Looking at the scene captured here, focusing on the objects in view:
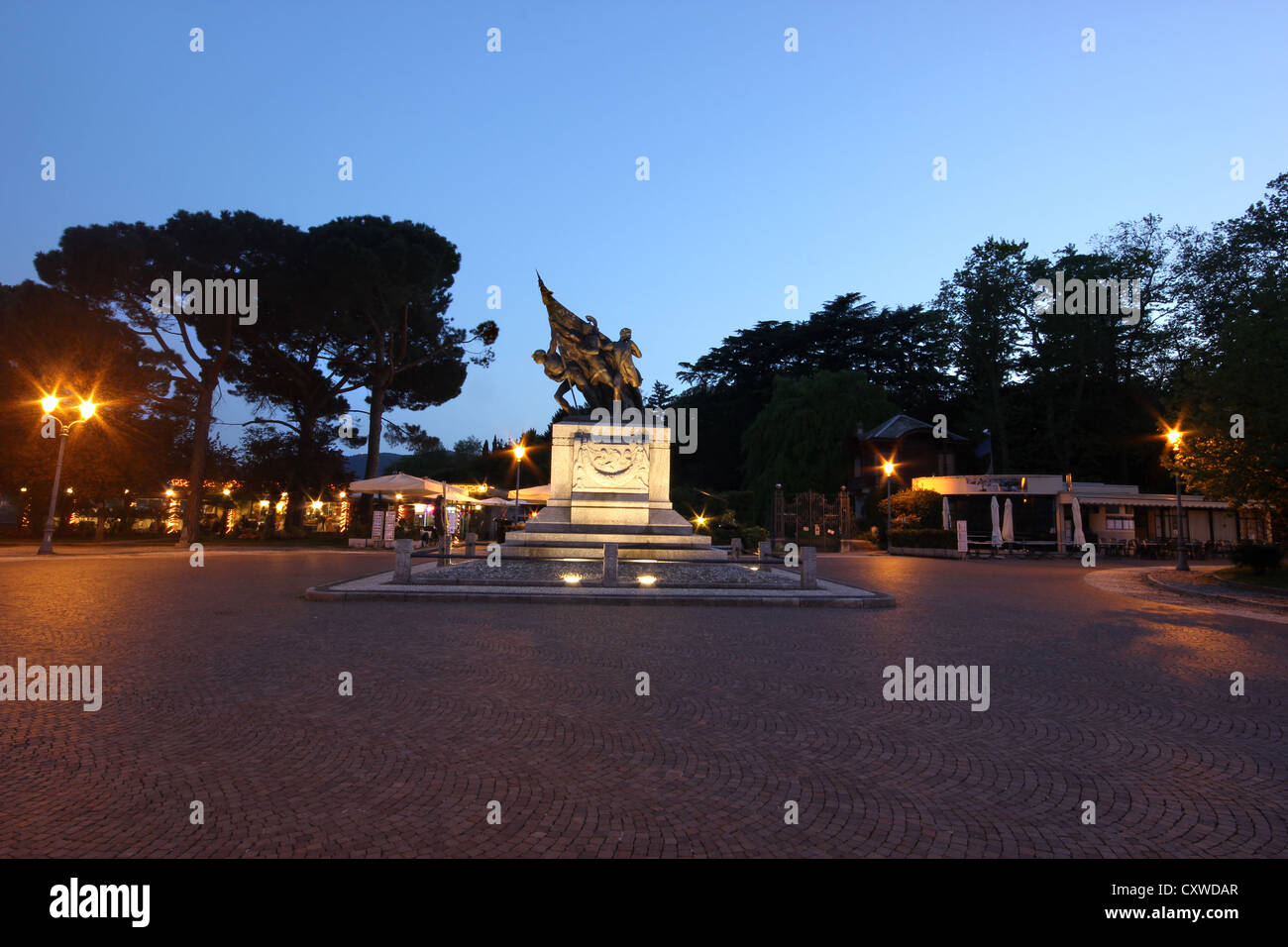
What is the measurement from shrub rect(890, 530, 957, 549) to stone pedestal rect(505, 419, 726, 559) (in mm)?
15421

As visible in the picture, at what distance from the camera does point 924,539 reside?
32.3 metres

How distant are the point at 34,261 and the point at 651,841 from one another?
131 ft

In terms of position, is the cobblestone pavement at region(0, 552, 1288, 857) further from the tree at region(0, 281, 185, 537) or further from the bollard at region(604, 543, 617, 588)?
the tree at region(0, 281, 185, 537)

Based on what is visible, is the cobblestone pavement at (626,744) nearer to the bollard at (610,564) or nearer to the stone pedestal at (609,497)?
the bollard at (610,564)

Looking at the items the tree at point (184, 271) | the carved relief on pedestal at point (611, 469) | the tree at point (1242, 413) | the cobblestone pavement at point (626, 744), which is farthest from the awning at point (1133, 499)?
the tree at point (184, 271)

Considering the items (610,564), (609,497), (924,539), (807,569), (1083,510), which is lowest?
(924,539)

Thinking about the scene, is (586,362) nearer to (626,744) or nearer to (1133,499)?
(626,744)

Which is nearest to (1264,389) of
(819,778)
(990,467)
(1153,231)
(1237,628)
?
(1237,628)

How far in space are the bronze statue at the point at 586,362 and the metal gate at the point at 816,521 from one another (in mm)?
14114

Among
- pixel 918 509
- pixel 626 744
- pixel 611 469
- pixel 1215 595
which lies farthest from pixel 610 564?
pixel 918 509

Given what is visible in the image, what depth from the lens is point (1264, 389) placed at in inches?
654

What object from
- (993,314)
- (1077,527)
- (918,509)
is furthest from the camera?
(993,314)

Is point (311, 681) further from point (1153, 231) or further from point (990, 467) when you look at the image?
point (1153, 231)

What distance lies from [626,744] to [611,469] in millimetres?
16927
